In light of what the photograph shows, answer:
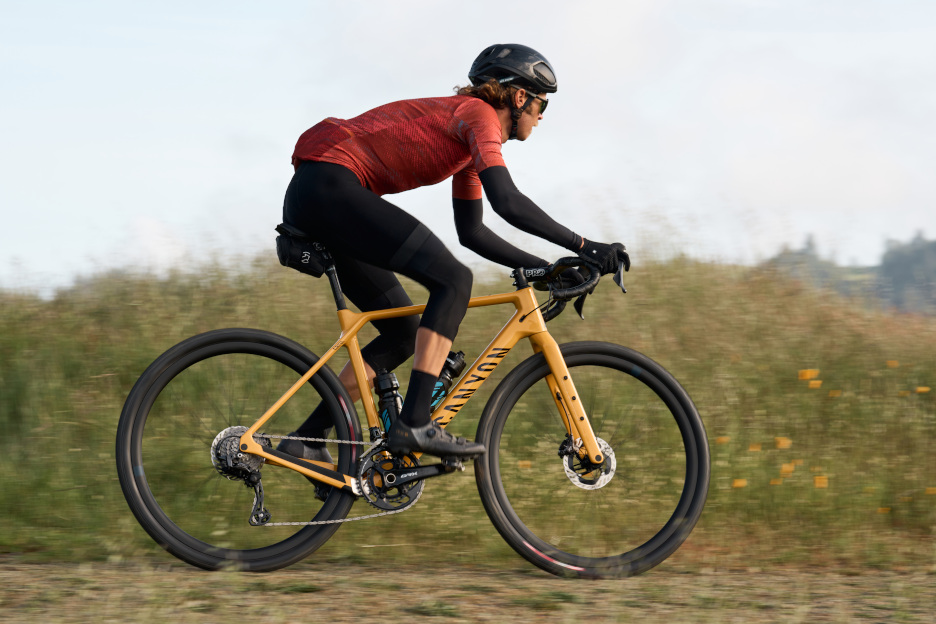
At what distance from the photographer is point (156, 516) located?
12.0ft

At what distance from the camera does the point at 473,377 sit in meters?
3.79

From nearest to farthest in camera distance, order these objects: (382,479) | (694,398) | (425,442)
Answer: (425,442) < (382,479) < (694,398)

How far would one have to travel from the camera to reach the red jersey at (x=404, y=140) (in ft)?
11.6

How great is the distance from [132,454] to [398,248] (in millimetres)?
1466

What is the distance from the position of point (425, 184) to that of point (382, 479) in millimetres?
1303

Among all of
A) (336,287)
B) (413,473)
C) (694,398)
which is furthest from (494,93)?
(694,398)

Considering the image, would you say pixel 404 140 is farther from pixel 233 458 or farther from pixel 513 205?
pixel 233 458

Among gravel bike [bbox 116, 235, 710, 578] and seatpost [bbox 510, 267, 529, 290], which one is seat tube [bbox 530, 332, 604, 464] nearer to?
gravel bike [bbox 116, 235, 710, 578]

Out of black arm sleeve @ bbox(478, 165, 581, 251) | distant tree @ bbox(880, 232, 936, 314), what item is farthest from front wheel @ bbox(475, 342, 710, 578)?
distant tree @ bbox(880, 232, 936, 314)

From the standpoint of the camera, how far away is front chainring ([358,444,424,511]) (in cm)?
363

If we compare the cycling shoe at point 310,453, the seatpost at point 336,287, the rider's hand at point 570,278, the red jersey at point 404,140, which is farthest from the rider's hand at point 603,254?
the cycling shoe at point 310,453

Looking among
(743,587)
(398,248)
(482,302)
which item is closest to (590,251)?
(482,302)

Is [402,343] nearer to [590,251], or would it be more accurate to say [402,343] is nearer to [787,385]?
[590,251]

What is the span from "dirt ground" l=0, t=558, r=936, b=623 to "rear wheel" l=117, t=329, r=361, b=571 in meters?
0.17
